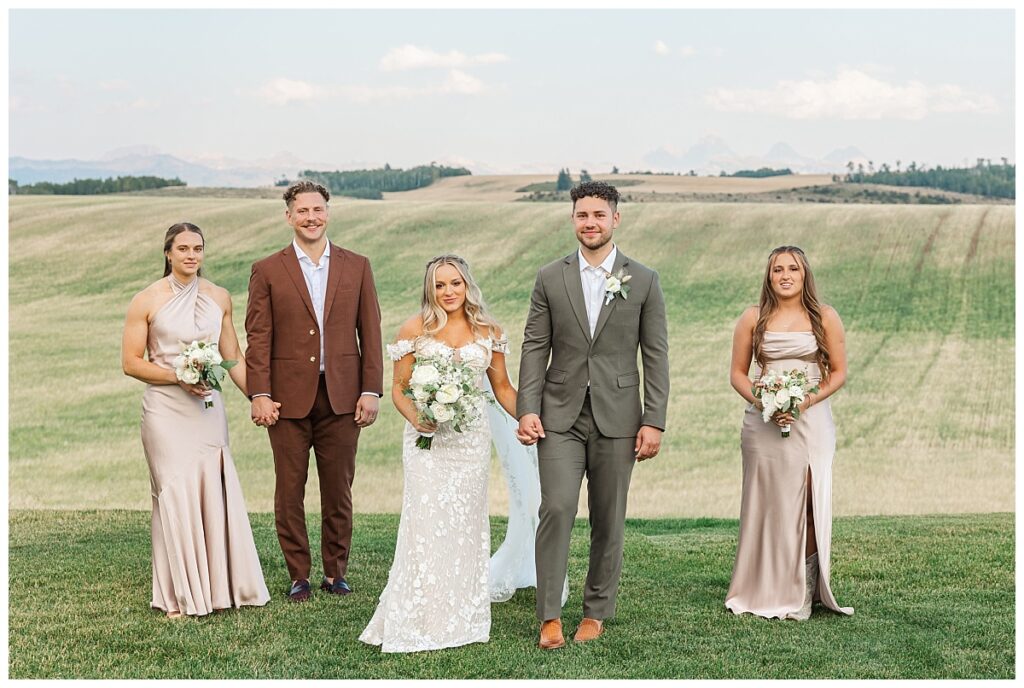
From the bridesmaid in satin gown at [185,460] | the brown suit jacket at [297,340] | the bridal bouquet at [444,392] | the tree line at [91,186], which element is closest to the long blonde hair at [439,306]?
the bridal bouquet at [444,392]

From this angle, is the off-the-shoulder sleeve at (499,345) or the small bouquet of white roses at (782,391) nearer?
the off-the-shoulder sleeve at (499,345)

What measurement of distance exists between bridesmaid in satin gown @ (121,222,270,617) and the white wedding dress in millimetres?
1348

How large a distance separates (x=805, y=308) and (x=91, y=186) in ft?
169

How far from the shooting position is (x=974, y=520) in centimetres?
1210

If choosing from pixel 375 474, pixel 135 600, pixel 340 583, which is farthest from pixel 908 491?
pixel 135 600

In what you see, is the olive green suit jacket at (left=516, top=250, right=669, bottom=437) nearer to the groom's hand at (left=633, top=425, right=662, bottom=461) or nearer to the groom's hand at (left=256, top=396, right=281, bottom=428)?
the groom's hand at (left=633, top=425, right=662, bottom=461)

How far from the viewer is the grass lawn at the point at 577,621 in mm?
6828

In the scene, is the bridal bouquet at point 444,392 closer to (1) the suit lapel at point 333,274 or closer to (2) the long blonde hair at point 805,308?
(1) the suit lapel at point 333,274

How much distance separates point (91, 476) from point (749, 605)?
14.0 meters

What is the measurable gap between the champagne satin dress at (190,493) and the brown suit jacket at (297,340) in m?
0.37

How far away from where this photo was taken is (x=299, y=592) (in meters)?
8.41

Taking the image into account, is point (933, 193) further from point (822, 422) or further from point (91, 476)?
point (822, 422)

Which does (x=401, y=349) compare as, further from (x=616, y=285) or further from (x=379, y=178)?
(x=379, y=178)

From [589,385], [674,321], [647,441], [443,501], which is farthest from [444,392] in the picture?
[674,321]
